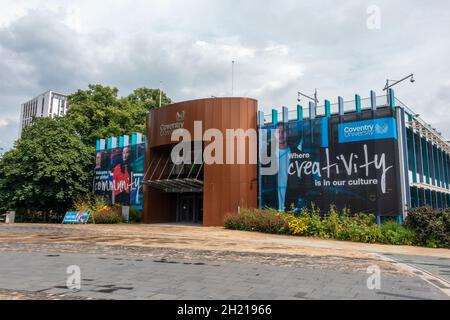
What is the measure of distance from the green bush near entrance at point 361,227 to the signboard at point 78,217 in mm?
14254

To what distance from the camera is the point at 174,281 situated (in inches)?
280

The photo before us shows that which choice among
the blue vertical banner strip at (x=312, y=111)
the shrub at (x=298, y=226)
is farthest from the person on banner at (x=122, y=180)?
the shrub at (x=298, y=226)

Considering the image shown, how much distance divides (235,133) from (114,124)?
2091cm

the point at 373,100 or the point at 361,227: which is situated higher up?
the point at 373,100

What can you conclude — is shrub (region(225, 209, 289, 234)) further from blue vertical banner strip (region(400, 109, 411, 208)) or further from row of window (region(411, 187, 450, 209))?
row of window (region(411, 187, 450, 209))

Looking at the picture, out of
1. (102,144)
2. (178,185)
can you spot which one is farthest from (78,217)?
(102,144)

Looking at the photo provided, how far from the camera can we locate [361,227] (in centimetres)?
1714

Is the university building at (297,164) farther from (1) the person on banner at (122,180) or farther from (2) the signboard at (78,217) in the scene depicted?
(2) the signboard at (78,217)

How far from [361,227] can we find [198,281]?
1213 cm

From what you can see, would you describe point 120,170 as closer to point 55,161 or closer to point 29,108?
point 55,161

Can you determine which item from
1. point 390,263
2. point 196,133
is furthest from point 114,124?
point 390,263

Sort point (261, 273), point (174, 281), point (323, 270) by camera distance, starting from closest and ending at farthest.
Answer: point (174, 281) < point (261, 273) < point (323, 270)

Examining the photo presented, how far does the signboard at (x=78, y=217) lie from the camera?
98.8ft
